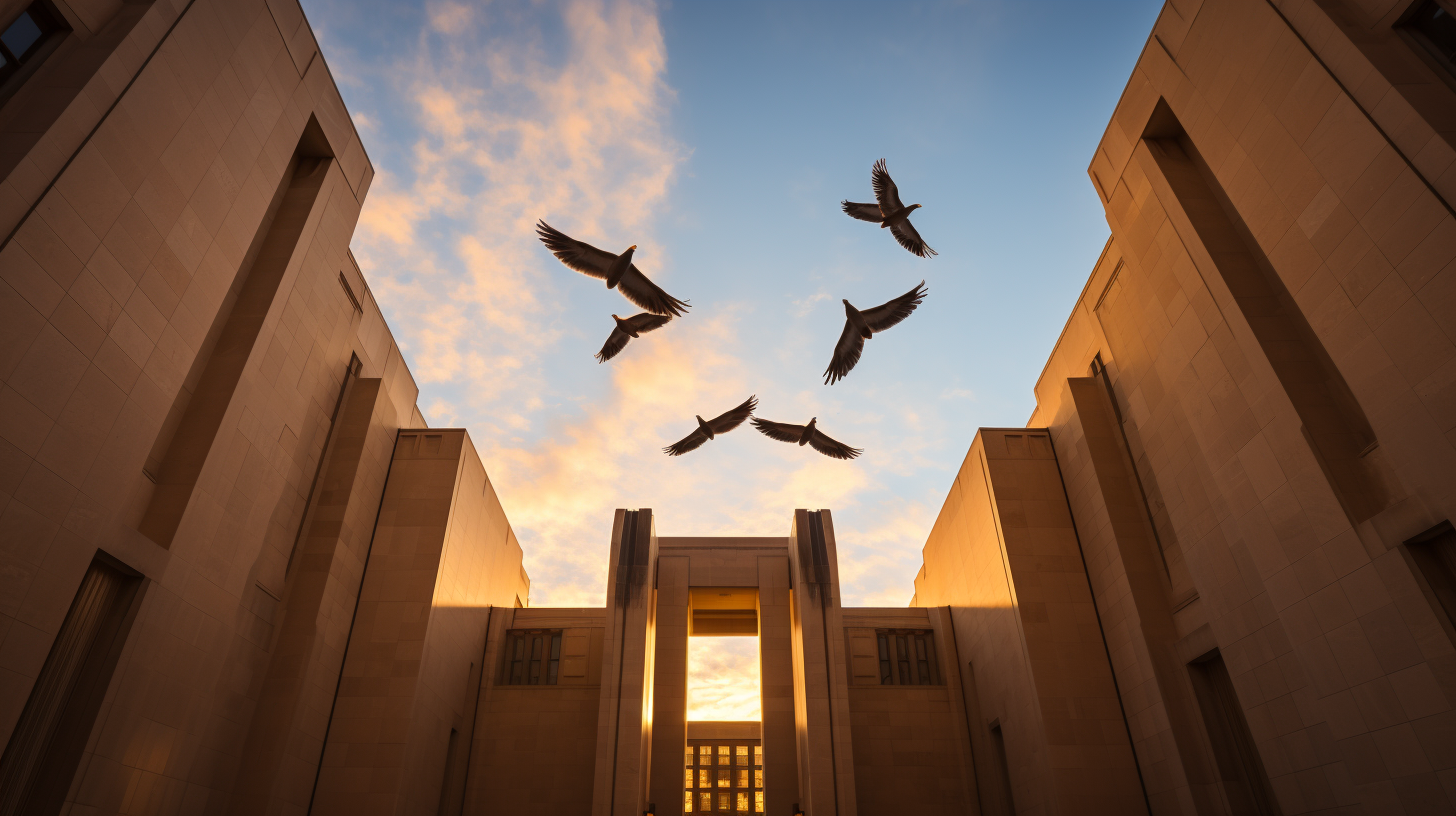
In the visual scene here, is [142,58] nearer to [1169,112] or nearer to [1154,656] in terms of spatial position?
[1169,112]

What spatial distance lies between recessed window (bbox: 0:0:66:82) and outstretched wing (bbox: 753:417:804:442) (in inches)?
651

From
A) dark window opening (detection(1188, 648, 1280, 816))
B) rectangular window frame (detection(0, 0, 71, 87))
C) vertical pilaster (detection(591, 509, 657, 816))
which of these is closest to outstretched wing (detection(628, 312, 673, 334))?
vertical pilaster (detection(591, 509, 657, 816))

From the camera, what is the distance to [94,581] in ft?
39.5

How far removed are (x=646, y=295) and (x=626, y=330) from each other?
1154 millimetres

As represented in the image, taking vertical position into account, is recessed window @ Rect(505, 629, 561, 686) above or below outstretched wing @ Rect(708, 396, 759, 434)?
below

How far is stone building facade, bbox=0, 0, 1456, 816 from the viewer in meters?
10.5

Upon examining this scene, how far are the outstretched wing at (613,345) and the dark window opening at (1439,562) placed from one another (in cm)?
1552

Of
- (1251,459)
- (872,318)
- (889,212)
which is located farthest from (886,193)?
(1251,459)

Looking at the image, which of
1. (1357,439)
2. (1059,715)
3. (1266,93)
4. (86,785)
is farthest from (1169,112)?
(86,785)

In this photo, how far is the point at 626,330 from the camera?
18609 mm

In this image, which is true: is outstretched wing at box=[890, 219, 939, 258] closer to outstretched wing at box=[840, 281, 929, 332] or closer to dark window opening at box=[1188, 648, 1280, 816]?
outstretched wing at box=[840, 281, 929, 332]

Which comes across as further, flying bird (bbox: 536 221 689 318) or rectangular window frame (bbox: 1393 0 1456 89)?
flying bird (bbox: 536 221 689 318)

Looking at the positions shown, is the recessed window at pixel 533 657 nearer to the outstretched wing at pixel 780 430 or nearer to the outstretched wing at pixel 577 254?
the outstretched wing at pixel 780 430

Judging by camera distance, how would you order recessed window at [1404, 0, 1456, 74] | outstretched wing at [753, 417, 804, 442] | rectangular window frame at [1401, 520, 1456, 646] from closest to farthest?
1. rectangular window frame at [1401, 520, 1456, 646]
2. recessed window at [1404, 0, 1456, 74]
3. outstretched wing at [753, 417, 804, 442]
